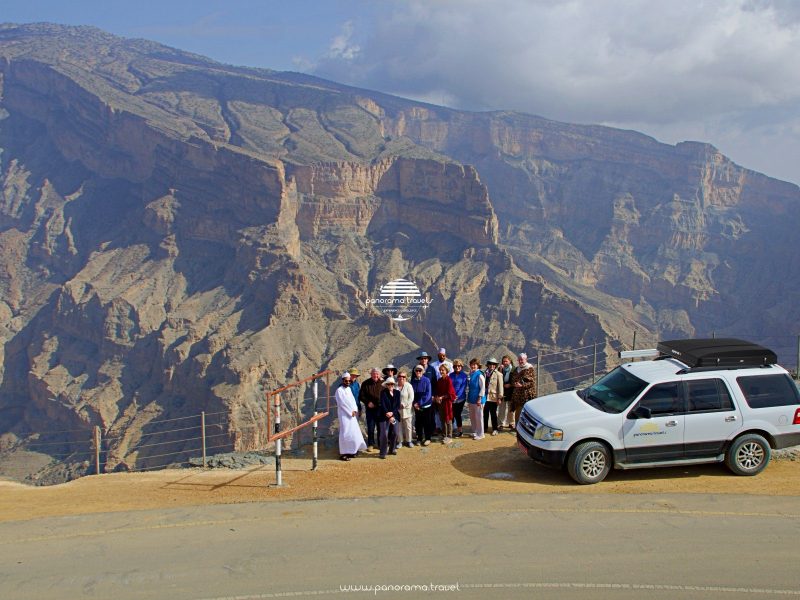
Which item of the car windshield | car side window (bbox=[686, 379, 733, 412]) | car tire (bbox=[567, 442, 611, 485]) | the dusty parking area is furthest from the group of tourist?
car side window (bbox=[686, 379, 733, 412])

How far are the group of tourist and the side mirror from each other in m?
3.75

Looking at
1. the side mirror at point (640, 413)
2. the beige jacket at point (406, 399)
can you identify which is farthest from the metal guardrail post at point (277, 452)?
the side mirror at point (640, 413)

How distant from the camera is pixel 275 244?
9412cm

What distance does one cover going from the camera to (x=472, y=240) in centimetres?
11106

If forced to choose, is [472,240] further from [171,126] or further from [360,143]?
[171,126]

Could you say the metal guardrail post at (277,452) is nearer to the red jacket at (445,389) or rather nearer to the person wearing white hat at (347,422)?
the person wearing white hat at (347,422)

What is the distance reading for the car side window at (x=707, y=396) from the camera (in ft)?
38.7

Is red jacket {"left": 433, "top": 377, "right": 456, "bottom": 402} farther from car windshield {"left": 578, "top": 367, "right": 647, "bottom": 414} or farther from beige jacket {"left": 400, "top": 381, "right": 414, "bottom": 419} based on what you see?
car windshield {"left": 578, "top": 367, "right": 647, "bottom": 414}

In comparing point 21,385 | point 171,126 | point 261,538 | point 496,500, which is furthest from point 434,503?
point 171,126

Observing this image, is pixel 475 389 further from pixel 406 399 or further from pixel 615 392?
pixel 615 392

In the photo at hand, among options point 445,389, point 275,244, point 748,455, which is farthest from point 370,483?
point 275,244

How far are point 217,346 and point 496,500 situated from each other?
63313mm

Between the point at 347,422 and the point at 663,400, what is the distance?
6075mm

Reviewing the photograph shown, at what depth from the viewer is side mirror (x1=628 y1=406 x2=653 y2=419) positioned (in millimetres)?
11539
